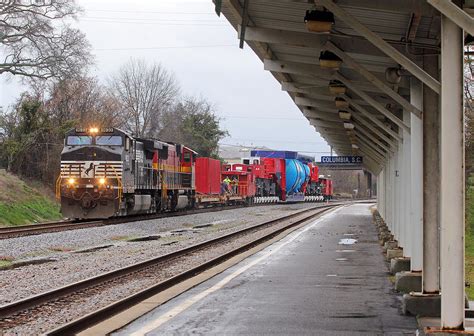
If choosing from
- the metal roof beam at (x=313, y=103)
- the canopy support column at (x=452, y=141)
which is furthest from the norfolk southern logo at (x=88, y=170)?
the canopy support column at (x=452, y=141)

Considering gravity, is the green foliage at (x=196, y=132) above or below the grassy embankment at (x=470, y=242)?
above

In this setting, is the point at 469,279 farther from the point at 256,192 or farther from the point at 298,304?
the point at 256,192

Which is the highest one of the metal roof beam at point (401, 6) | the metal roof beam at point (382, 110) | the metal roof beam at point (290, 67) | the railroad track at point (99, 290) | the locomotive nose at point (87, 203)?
the metal roof beam at point (290, 67)

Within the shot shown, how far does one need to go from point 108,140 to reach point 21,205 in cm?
697

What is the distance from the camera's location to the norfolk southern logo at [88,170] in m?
26.3

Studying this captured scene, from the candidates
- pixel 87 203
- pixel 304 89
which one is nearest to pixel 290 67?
pixel 304 89

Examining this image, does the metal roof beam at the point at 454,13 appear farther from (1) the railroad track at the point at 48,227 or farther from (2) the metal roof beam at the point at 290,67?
(1) the railroad track at the point at 48,227

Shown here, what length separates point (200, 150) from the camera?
242 ft

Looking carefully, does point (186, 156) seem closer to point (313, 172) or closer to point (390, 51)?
point (390, 51)

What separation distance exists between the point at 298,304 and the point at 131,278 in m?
4.43

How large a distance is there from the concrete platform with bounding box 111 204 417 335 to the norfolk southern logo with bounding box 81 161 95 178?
13.0 meters

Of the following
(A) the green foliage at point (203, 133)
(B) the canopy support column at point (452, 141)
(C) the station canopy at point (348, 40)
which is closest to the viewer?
(B) the canopy support column at point (452, 141)

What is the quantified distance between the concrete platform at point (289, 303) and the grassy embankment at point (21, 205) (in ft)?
54.0

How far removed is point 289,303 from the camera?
886cm
